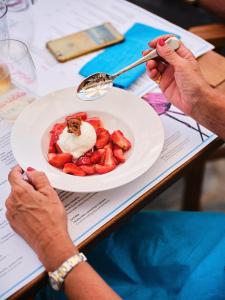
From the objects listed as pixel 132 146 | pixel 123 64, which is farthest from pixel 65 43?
pixel 132 146

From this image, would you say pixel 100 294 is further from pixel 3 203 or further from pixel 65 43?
pixel 65 43

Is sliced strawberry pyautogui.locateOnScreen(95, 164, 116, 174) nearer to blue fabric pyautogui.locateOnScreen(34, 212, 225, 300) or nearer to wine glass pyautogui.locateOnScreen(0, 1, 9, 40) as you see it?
blue fabric pyautogui.locateOnScreen(34, 212, 225, 300)

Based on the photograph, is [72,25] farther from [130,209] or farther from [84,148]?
[130,209]

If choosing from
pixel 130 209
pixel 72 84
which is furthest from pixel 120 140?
pixel 72 84

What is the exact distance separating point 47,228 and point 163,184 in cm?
26

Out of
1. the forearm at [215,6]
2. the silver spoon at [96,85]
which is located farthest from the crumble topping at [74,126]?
the forearm at [215,6]

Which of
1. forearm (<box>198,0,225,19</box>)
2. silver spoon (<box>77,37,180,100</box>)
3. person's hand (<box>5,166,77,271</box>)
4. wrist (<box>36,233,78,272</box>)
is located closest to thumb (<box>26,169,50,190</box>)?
person's hand (<box>5,166,77,271</box>)

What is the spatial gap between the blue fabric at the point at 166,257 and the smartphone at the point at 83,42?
0.47 metres

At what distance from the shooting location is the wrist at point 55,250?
0.68 m

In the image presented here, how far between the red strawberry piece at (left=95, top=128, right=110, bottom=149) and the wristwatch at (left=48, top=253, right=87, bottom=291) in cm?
27

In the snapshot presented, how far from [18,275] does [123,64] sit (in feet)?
2.03

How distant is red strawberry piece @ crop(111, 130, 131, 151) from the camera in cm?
86

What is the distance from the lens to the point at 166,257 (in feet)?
3.00

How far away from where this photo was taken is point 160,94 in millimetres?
1005
